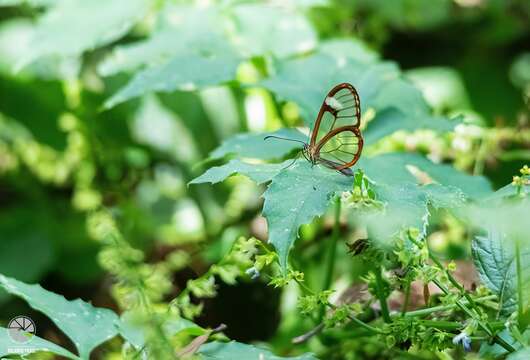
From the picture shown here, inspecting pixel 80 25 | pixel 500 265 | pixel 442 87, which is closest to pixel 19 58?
pixel 80 25

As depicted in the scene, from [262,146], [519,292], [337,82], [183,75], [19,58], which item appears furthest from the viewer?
[19,58]

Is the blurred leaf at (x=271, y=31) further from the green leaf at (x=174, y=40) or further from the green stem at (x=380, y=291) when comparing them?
the green stem at (x=380, y=291)

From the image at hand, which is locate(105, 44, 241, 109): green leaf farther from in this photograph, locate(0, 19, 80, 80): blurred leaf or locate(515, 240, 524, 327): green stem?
locate(0, 19, 80, 80): blurred leaf

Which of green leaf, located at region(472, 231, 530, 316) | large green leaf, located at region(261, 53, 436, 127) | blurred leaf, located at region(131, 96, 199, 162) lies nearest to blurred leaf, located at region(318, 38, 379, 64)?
large green leaf, located at region(261, 53, 436, 127)

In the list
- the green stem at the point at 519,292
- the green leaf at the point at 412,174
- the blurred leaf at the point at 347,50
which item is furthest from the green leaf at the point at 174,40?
the green stem at the point at 519,292

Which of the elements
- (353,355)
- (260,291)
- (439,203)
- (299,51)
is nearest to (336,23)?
(299,51)

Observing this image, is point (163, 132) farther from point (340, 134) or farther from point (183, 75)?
point (340, 134)

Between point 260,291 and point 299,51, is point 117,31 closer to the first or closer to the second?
point 299,51
